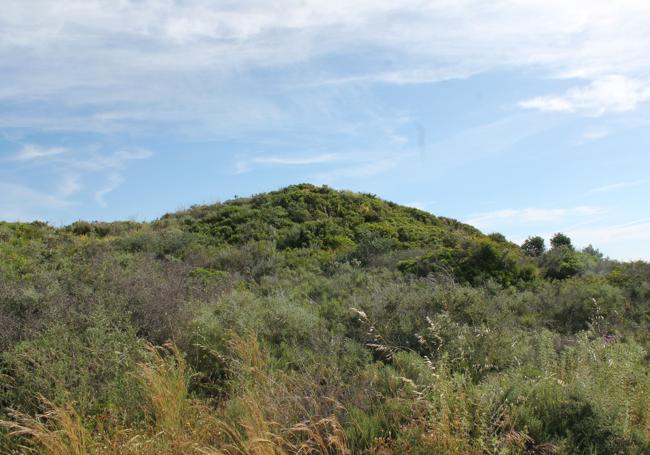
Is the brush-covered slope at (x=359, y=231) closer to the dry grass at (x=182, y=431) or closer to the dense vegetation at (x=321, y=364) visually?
the dense vegetation at (x=321, y=364)

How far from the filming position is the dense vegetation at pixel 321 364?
4234mm

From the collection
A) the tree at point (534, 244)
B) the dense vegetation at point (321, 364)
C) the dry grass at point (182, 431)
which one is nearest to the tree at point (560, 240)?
the tree at point (534, 244)

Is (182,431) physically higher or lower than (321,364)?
lower

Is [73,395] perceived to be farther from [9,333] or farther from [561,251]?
[561,251]

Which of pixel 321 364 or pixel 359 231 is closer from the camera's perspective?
pixel 321 364

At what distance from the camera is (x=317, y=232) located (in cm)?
1981

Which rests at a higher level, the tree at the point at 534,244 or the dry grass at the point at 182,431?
the tree at the point at 534,244

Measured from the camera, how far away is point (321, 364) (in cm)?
587

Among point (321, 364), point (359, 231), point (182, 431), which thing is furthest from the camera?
point (359, 231)

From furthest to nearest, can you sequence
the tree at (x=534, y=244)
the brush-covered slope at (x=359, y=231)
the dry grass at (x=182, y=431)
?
the tree at (x=534, y=244)
the brush-covered slope at (x=359, y=231)
the dry grass at (x=182, y=431)

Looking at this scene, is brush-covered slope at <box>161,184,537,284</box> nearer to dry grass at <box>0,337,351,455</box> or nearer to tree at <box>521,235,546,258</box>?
tree at <box>521,235,546,258</box>


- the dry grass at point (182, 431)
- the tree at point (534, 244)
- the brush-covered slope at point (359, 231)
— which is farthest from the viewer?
the tree at point (534, 244)

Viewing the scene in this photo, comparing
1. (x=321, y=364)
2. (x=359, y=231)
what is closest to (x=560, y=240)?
(x=359, y=231)

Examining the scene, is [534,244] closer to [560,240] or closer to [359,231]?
[560,240]
